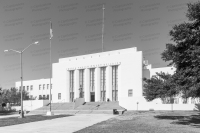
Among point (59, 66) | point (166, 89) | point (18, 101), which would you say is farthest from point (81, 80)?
point (166, 89)

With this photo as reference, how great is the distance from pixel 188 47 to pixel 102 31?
44259 millimetres

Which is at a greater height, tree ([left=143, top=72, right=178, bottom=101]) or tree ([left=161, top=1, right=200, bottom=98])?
tree ([left=161, top=1, right=200, bottom=98])

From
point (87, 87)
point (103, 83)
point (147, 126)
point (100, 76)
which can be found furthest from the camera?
point (87, 87)

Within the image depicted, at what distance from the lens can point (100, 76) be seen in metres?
56.2

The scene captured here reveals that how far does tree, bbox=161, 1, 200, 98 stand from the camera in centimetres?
1772

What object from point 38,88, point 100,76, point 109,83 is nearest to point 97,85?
point 100,76

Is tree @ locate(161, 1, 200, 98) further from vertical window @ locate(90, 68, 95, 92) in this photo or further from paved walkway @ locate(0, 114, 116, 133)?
vertical window @ locate(90, 68, 95, 92)

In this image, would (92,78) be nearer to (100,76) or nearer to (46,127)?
(100,76)

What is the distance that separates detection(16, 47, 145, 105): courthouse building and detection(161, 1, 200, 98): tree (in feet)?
89.3

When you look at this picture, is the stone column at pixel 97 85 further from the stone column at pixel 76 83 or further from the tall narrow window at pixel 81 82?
the stone column at pixel 76 83

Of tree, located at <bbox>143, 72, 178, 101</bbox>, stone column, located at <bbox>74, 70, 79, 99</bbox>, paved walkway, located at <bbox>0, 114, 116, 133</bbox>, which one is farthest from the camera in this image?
stone column, located at <bbox>74, 70, 79, 99</bbox>

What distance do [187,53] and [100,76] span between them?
124 ft

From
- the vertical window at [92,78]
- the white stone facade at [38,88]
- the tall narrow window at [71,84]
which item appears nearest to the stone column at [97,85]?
the vertical window at [92,78]

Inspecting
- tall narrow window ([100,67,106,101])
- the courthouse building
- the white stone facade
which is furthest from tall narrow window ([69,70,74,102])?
the white stone facade
